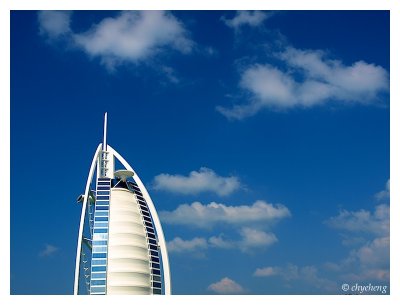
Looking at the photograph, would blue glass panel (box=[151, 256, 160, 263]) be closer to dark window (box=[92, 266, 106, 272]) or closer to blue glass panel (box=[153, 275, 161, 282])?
blue glass panel (box=[153, 275, 161, 282])

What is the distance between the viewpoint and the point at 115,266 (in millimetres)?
76250

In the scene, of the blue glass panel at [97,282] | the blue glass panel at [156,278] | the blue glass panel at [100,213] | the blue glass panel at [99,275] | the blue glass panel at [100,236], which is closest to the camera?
the blue glass panel at [97,282]

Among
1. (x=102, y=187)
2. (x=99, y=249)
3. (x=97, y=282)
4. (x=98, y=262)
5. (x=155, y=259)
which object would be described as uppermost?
(x=102, y=187)

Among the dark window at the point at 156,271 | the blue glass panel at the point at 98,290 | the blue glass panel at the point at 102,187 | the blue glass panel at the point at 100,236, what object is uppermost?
the blue glass panel at the point at 102,187

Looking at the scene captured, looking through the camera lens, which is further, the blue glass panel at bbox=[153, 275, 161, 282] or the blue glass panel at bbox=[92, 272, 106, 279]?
the blue glass panel at bbox=[153, 275, 161, 282]

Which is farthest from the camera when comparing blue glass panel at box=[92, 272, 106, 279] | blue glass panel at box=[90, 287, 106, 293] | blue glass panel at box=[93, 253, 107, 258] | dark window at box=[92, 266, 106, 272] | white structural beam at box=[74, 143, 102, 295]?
blue glass panel at box=[93, 253, 107, 258]

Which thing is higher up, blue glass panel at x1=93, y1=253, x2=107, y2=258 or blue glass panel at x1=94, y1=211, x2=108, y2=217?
blue glass panel at x1=94, y1=211, x2=108, y2=217

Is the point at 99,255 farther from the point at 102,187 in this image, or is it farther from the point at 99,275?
the point at 102,187

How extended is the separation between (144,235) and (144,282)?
7681 millimetres

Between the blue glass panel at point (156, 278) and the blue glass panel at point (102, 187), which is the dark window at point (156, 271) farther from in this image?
the blue glass panel at point (102, 187)

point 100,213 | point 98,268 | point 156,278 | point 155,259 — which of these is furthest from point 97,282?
point 100,213
